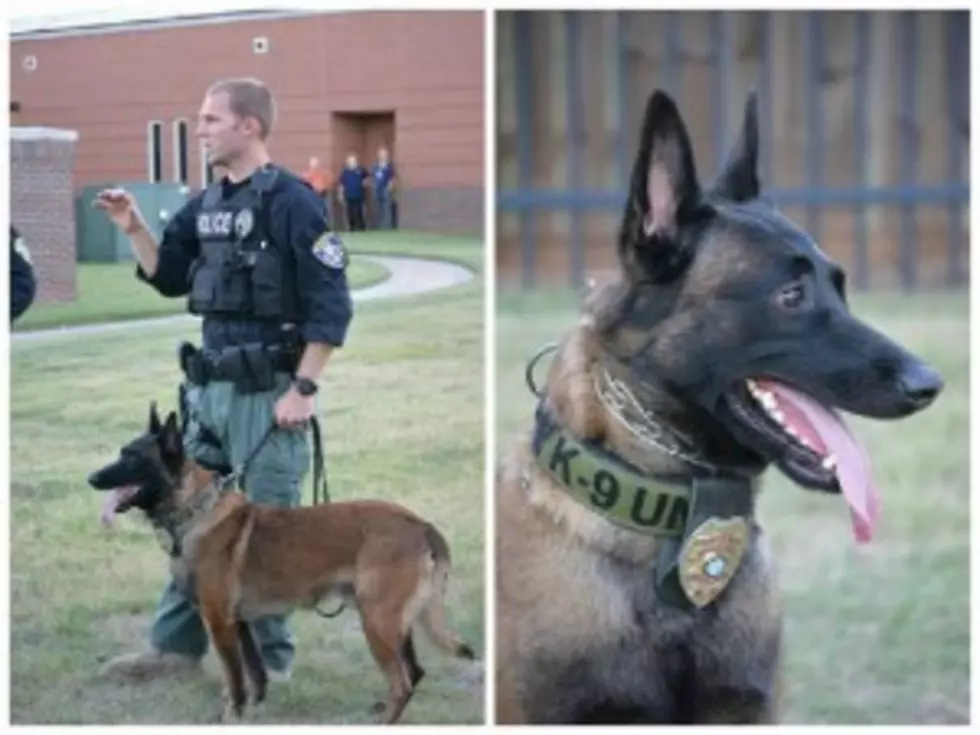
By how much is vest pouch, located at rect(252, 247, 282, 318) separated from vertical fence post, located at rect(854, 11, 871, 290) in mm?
1373

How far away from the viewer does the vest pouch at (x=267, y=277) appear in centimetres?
400

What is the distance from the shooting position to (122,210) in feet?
13.7

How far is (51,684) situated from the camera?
4219mm

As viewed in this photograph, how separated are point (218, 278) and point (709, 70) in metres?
1.28

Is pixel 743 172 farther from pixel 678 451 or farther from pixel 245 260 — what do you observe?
pixel 245 260

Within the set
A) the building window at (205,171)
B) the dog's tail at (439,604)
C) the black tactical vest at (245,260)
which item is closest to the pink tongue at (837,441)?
the dog's tail at (439,604)

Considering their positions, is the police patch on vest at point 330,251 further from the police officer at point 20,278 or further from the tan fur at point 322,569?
the police officer at point 20,278

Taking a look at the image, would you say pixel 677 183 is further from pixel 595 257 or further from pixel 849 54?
pixel 849 54

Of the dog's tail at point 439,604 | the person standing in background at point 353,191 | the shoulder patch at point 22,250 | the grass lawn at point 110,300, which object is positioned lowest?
the dog's tail at point 439,604

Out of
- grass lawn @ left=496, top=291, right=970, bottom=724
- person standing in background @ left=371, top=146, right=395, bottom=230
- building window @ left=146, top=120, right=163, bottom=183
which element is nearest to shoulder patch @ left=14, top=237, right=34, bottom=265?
building window @ left=146, top=120, right=163, bottom=183

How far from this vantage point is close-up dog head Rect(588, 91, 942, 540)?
139 inches

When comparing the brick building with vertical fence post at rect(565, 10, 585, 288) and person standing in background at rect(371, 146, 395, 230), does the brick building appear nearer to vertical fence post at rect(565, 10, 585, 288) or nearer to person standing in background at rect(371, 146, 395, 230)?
person standing in background at rect(371, 146, 395, 230)

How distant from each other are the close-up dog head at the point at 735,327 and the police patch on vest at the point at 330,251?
754mm

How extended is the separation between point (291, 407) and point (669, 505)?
0.96 meters
